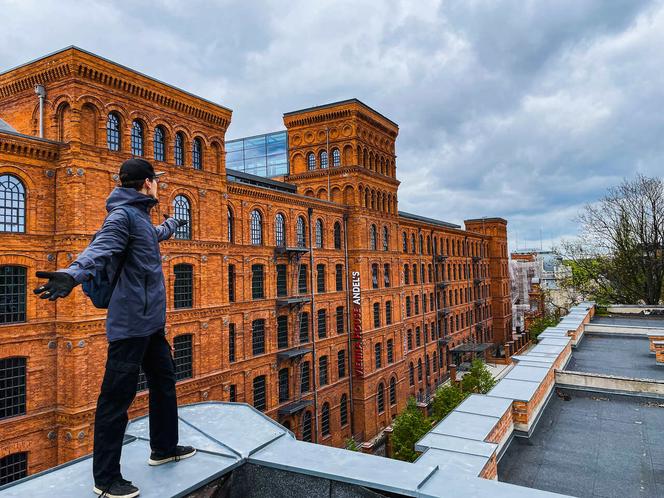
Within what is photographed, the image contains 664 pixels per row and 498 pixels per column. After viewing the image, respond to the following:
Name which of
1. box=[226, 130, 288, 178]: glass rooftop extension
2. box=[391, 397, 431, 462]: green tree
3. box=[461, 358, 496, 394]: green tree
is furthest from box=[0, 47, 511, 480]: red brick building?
box=[226, 130, 288, 178]: glass rooftop extension

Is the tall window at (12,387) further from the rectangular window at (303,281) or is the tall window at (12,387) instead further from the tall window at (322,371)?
the tall window at (322,371)

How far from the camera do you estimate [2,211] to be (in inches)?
551

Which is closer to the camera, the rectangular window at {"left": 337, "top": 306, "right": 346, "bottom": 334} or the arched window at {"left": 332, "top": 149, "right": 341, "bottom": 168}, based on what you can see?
the rectangular window at {"left": 337, "top": 306, "right": 346, "bottom": 334}

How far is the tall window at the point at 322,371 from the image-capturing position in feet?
91.5

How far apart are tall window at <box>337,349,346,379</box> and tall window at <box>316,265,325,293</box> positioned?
460 cm

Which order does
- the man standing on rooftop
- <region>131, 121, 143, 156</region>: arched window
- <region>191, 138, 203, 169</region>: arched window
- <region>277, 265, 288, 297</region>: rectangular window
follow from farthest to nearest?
1. <region>277, 265, 288, 297</region>: rectangular window
2. <region>191, 138, 203, 169</region>: arched window
3. <region>131, 121, 143, 156</region>: arched window
4. the man standing on rooftop

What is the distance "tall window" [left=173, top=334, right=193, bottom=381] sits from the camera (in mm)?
18234

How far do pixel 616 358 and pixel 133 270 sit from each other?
15026mm

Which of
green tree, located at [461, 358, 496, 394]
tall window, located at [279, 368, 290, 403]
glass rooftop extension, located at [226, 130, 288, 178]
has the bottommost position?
green tree, located at [461, 358, 496, 394]

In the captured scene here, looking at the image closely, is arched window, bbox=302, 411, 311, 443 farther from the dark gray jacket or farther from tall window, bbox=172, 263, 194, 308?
the dark gray jacket

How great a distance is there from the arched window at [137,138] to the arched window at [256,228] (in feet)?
24.0

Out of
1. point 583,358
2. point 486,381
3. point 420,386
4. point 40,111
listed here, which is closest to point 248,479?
point 583,358

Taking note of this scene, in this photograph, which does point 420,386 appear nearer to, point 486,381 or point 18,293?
point 486,381

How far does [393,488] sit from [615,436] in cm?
694
